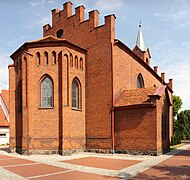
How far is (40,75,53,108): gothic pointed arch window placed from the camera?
1973 centimetres

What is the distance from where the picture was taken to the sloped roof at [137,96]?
18.9 meters

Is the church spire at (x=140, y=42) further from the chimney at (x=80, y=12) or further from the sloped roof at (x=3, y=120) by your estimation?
the sloped roof at (x=3, y=120)

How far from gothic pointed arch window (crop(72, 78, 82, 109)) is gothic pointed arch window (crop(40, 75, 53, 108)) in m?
1.96

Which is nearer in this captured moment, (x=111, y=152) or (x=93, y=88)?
(x=111, y=152)

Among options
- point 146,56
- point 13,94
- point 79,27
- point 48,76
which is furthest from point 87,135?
point 146,56

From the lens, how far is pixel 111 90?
66.2 ft

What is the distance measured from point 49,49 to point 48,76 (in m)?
2.21

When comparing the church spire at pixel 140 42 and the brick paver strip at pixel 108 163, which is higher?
the church spire at pixel 140 42

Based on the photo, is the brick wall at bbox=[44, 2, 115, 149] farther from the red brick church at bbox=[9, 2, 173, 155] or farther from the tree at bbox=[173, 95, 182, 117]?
the tree at bbox=[173, 95, 182, 117]

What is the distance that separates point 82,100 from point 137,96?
15.6 ft

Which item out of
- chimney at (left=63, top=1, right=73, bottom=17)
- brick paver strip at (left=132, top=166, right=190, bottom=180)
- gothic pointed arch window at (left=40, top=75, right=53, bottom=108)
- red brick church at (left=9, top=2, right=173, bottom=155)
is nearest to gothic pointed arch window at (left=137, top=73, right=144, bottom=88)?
red brick church at (left=9, top=2, right=173, bottom=155)

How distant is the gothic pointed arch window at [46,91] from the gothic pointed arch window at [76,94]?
1.96 metres

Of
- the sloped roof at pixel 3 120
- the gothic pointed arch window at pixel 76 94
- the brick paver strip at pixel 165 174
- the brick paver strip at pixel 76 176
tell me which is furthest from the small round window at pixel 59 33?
the brick paver strip at pixel 165 174

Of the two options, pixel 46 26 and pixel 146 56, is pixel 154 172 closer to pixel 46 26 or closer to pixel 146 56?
pixel 46 26
